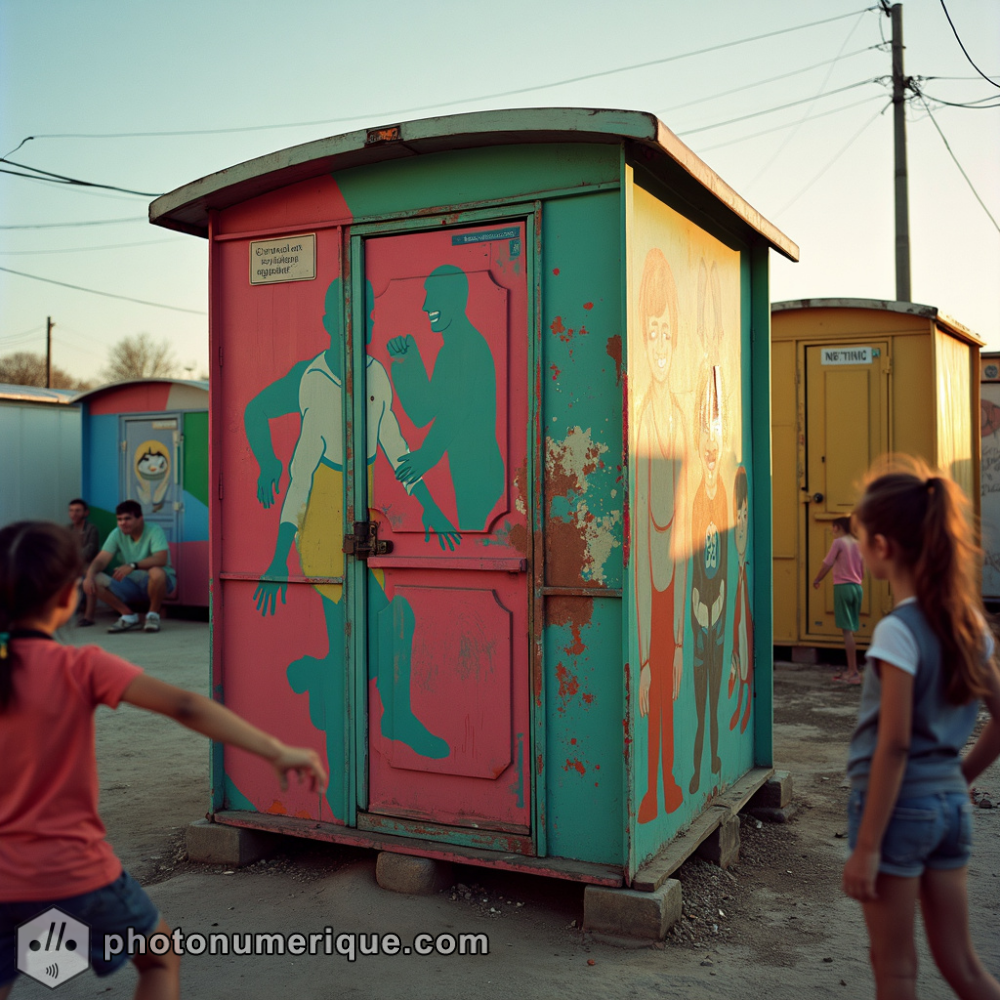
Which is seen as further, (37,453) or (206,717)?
(37,453)

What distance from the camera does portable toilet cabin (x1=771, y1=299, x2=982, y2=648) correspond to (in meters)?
8.70

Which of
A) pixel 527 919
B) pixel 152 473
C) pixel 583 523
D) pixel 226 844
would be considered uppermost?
pixel 152 473

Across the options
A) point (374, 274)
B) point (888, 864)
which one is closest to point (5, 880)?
point (888, 864)

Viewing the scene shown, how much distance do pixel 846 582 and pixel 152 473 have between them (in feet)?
27.5

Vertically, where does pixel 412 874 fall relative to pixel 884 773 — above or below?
below

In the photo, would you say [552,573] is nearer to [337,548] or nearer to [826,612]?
[337,548]

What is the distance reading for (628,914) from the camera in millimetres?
3570

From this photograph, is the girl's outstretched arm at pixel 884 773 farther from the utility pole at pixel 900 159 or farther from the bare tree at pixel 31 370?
the bare tree at pixel 31 370

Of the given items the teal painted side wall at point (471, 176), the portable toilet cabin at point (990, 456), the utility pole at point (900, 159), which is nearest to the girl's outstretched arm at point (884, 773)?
the teal painted side wall at point (471, 176)

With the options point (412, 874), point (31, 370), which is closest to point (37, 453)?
point (412, 874)

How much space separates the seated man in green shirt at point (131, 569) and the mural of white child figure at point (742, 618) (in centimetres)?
815

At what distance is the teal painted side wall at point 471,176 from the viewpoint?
152 inches

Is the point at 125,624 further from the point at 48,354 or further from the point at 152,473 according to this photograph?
Answer: the point at 48,354

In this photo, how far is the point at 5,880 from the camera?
2.09 meters
